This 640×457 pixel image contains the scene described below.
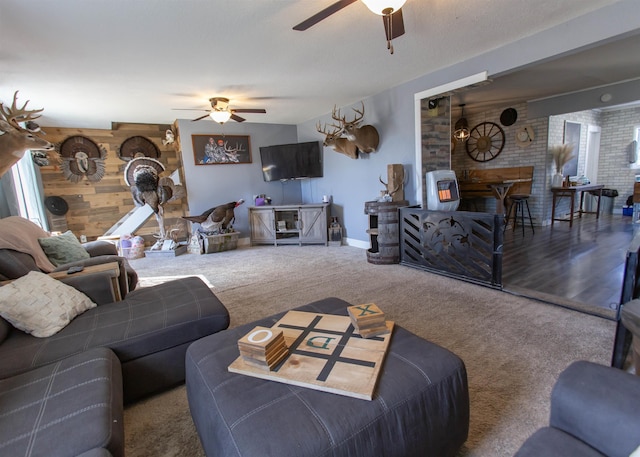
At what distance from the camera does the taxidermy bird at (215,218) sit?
5.59 m

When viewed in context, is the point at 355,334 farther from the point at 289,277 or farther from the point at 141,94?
the point at 141,94

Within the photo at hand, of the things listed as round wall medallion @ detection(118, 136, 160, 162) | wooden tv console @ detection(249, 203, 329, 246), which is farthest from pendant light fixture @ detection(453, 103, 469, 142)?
round wall medallion @ detection(118, 136, 160, 162)

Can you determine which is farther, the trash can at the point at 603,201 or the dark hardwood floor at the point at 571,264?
the trash can at the point at 603,201

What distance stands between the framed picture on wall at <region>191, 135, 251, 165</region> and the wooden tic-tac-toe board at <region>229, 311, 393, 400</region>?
5048 mm

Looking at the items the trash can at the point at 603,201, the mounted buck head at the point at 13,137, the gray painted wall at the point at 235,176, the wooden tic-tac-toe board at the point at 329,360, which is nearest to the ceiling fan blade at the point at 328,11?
the wooden tic-tac-toe board at the point at 329,360

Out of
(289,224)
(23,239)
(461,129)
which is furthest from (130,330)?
(461,129)

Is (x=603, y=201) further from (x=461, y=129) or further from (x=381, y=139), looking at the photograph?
(x=381, y=139)

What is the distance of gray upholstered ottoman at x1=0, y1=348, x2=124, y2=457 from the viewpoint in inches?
38.2

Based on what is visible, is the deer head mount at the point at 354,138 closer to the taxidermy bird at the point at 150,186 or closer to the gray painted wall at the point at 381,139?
the gray painted wall at the point at 381,139

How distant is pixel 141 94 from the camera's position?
393cm

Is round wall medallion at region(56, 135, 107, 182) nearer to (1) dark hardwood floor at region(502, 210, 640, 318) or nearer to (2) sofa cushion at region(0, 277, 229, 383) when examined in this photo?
(2) sofa cushion at region(0, 277, 229, 383)

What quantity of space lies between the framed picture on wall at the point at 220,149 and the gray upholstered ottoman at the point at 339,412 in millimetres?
5127

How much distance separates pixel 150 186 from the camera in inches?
219

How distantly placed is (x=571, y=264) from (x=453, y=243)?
1501mm
